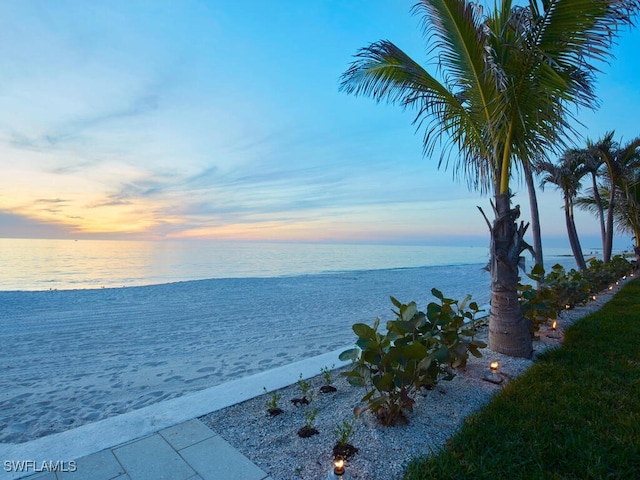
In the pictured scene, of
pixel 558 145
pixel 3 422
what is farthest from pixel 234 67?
pixel 3 422

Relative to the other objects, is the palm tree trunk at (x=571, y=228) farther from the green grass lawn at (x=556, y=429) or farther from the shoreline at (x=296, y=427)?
the shoreline at (x=296, y=427)

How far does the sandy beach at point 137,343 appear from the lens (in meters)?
3.55

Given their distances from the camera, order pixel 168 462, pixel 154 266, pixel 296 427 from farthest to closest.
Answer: pixel 154 266, pixel 296 427, pixel 168 462

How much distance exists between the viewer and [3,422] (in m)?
3.06

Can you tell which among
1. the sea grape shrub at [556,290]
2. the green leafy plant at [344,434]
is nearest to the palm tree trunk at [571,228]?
the sea grape shrub at [556,290]

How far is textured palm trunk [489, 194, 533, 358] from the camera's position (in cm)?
363

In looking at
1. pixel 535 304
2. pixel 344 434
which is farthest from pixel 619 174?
pixel 344 434

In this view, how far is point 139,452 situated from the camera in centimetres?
205

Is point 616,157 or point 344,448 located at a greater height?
point 616,157

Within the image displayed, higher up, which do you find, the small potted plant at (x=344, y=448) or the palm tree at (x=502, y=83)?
the palm tree at (x=502, y=83)

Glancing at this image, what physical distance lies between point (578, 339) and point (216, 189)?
21.2 meters

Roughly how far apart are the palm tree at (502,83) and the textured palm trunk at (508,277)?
11mm

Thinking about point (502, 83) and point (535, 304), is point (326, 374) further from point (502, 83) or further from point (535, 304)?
point (502, 83)

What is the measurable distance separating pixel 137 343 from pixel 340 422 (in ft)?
16.5
